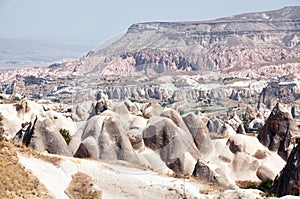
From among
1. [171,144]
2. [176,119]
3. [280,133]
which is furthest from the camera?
[280,133]

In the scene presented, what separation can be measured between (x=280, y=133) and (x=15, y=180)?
52.8 feet

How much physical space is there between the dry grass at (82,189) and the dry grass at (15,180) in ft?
2.68

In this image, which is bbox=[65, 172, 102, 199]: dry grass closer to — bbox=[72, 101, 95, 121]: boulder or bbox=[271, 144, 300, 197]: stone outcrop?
bbox=[271, 144, 300, 197]: stone outcrop

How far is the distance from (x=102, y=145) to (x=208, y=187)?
7598 millimetres

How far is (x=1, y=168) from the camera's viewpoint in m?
13.2

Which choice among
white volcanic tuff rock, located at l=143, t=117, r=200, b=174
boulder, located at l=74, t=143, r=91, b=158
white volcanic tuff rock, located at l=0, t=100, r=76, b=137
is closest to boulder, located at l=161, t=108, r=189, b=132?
white volcanic tuff rock, located at l=143, t=117, r=200, b=174

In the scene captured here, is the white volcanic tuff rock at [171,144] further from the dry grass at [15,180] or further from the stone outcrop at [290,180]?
the dry grass at [15,180]

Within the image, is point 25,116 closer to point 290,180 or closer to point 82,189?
point 82,189

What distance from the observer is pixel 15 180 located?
42.4 ft

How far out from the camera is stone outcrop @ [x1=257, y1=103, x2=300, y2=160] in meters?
25.3

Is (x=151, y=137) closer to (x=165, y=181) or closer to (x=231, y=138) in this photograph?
(x=231, y=138)

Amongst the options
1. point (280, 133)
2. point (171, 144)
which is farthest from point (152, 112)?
point (280, 133)

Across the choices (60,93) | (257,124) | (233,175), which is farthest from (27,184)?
(60,93)

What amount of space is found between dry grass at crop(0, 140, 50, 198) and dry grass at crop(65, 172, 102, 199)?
82 centimetres
